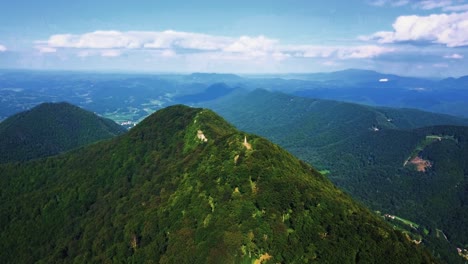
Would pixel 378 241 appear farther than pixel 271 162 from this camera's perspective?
No

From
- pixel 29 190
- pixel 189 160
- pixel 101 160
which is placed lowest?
pixel 29 190

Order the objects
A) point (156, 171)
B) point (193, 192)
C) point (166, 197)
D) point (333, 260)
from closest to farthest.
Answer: point (333, 260), point (193, 192), point (166, 197), point (156, 171)

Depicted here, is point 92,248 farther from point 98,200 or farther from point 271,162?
point 271,162

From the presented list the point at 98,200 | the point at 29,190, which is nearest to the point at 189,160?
the point at 98,200

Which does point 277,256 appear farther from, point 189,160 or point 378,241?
point 189,160

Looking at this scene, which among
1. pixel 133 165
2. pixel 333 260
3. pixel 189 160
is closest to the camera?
pixel 333 260

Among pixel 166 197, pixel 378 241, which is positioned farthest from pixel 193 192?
pixel 378 241

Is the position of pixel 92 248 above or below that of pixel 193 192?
below
